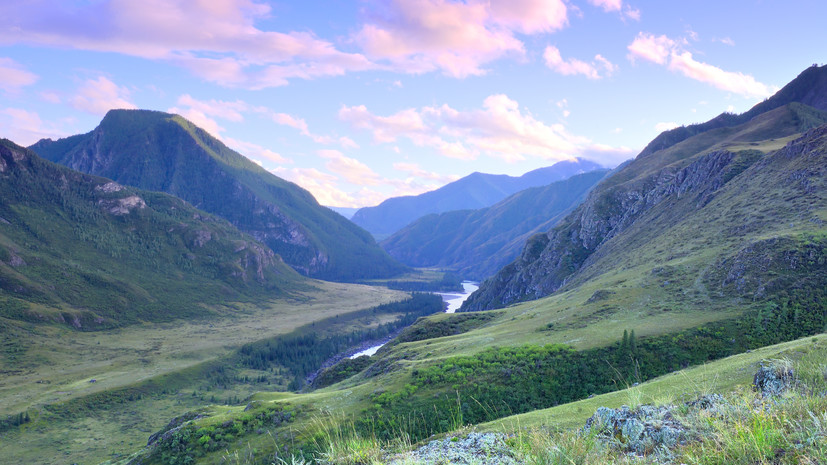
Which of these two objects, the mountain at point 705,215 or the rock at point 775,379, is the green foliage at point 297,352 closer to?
the mountain at point 705,215

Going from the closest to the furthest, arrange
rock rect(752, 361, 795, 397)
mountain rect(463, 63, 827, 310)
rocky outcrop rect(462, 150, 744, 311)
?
1. rock rect(752, 361, 795, 397)
2. mountain rect(463, 63, 827, 310)
3. rocky outcrop rect(462, 150, 744, 311)

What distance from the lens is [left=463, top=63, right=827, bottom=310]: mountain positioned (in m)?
59.3

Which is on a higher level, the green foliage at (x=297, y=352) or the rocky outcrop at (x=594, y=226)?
the rocky outcrop at (x=594, y=226)

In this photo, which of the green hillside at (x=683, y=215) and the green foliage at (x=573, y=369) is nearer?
the green foliage at (x=573, y=369)

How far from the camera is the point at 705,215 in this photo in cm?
8769

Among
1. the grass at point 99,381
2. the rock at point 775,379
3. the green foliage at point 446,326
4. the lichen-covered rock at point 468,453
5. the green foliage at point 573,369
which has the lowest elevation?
the grass at point 99,381

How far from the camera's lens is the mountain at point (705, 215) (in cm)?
5928

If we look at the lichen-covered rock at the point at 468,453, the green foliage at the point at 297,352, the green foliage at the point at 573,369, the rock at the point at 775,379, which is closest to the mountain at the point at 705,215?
the green foliage at the point at 573,369

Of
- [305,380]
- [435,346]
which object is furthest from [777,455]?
[305,380]

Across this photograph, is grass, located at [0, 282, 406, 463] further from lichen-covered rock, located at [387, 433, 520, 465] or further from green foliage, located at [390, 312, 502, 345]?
lichen-covered rock, located at [387, 433, 520, 465]

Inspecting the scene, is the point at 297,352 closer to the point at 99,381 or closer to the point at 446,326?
the point at 99,381

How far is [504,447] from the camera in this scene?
1005cm

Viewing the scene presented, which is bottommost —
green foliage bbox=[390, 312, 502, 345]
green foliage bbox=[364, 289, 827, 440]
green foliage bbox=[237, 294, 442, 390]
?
green foliage bbox=[237, 294, 442, 390]

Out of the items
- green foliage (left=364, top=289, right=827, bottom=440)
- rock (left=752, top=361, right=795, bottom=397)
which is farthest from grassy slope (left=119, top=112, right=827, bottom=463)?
rock (left=752, top=361, right=795, bottom=397)
